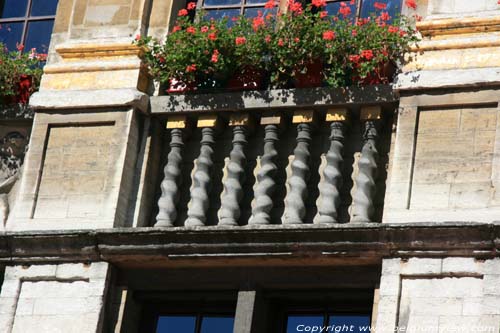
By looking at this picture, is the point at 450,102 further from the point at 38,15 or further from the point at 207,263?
the point at 38,15

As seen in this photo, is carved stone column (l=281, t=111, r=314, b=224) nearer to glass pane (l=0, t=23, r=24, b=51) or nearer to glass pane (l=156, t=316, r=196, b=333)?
glass pane (l=156, t=316, r=196, b=333)

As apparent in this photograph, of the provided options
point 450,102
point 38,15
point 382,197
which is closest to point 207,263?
point 382,197

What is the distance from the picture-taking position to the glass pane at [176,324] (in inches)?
531

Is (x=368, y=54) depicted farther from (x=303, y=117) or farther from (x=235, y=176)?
(x=235, y=176)

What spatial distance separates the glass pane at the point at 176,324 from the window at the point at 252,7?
111 inches

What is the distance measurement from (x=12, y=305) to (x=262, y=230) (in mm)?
2183

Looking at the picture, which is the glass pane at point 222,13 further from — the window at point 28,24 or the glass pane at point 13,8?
the glass pane at point 13,8

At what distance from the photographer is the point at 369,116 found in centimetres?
→ 1338

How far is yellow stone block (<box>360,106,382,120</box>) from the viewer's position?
13352mm

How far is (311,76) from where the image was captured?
13.7 m

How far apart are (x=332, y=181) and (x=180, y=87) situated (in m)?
1.73

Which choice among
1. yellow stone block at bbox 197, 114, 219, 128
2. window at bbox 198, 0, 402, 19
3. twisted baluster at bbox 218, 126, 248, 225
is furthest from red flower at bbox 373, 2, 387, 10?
yellow stone block at bbox 197, 114, 219, 128

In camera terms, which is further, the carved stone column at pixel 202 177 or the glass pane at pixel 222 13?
the glass pane at pixel 222 13

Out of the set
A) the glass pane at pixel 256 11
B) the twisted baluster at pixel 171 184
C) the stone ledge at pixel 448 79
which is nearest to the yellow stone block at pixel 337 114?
the stone ledge at pixel 448 79
